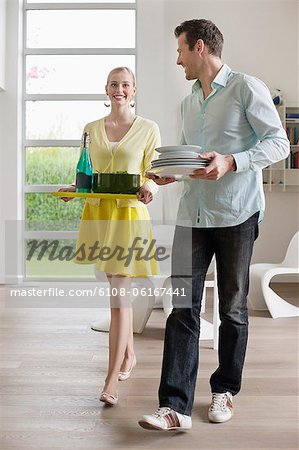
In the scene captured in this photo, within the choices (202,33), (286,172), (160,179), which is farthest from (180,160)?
(286,172)

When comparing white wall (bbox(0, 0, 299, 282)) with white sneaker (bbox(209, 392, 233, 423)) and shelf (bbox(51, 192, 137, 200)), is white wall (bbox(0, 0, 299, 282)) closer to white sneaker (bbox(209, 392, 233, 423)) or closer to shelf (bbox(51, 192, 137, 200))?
shelf (bbox(51, 192, 137, 200))

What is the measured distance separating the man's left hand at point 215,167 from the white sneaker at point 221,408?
36.1 inches

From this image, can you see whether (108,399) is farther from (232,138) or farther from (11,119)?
(11,119)

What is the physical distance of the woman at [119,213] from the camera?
284cm

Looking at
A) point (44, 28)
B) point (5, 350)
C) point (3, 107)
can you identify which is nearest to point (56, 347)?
point (5, 350)

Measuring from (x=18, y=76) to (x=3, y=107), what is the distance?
0.35 m

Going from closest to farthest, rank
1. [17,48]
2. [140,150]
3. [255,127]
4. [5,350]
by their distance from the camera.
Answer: [255,127]
[140,150]
[5,350]
[17,48]

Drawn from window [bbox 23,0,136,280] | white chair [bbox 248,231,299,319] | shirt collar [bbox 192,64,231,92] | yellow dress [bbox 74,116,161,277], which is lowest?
white chair [bbox 248,231,299,319]

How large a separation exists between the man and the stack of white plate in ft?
0.43

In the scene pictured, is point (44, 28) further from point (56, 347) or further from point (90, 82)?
point (56, 347)

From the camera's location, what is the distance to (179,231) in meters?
2.52

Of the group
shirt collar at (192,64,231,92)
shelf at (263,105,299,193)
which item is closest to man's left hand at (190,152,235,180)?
shirt collar at (192,64,231,92)

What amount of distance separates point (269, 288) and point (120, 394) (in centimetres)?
256

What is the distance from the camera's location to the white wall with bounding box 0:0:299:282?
679 centimetres
